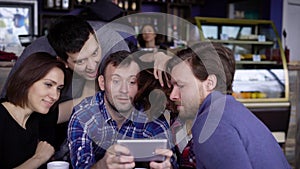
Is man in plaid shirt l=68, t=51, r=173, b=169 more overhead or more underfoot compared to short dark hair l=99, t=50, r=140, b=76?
more underfoot

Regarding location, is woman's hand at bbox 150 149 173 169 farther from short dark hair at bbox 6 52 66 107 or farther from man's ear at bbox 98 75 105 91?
short dark hair at bbox 6 52 66 107

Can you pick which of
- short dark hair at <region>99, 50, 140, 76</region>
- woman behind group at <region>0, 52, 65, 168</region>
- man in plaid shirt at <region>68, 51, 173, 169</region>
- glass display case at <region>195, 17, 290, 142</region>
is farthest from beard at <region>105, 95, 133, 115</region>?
glass display case at <region>195, 17, 290, 142</region>

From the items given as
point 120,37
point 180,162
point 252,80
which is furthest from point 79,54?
point 252,80

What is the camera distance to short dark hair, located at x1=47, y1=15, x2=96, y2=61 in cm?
190

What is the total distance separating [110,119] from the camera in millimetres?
1623

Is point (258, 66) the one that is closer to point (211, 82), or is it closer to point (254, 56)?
point (254, 56)

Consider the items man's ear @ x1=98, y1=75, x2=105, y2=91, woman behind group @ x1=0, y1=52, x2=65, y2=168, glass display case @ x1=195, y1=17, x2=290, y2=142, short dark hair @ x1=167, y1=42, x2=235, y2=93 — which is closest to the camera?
short dark hair @ x1=167, y1=42, x2=235, y2=93

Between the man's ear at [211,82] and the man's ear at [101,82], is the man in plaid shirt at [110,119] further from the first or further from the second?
the man's ear at [211,82]

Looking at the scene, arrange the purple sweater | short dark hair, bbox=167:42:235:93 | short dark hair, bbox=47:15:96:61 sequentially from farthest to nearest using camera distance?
short dark hair, bbox=47:15:96:61
short dark hair, bbox=167:42:235:93
the purple sweater

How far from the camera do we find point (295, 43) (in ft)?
21.3

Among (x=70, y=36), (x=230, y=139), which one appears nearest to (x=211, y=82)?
(x=230, y=139)

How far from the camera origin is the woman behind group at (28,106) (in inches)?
69.8

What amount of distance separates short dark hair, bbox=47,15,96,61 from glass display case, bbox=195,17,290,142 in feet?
6.93

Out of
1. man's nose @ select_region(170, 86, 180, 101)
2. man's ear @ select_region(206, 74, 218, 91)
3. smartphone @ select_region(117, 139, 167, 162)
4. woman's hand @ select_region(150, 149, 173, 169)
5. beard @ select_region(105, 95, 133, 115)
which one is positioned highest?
man's ear @ select_region(206, 74, 218, 91)
